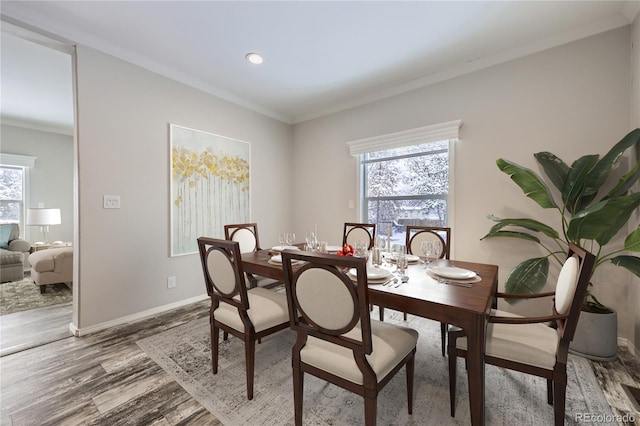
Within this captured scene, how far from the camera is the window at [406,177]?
3.05 m

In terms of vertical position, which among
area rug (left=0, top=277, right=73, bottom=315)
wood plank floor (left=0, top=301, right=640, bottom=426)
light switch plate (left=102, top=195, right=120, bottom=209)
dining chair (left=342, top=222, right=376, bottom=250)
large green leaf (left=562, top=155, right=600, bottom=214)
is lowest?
wood plank floor (left=0, top=301, right=640, bottom=426)

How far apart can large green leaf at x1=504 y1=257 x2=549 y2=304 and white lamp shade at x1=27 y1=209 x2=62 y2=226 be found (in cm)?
675

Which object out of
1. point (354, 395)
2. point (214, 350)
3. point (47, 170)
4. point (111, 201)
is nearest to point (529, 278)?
point (354, 395)

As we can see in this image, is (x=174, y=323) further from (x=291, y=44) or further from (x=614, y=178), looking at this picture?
(x=614, y=178)

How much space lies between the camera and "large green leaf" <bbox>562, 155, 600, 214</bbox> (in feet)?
6.70

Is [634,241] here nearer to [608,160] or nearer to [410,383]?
[608,160]

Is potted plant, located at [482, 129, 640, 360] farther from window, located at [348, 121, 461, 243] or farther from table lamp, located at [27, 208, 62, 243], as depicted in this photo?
table lamp, located at [27, 208, 62, 243]

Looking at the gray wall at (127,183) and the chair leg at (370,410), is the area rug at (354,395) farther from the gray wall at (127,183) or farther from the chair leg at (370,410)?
the gray wall at (127,183)

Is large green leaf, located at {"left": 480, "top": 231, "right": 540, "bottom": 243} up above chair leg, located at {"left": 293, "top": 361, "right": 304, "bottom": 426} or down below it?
above

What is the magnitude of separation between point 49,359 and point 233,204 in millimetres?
2216

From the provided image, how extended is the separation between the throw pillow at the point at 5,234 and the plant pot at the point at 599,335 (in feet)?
24.2

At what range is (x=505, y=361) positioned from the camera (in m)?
1.31

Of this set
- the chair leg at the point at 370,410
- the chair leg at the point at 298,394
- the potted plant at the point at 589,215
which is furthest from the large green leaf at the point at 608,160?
the chair leg at the point at 298,394

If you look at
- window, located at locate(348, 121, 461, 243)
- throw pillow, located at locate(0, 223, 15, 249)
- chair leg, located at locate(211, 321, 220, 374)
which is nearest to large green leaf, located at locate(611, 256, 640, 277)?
window, located at locate(348, 121, 461, 243)
